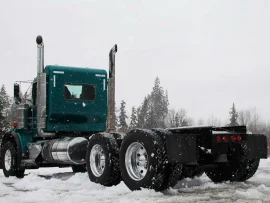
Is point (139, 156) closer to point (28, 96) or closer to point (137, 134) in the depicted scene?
point (137, 134)

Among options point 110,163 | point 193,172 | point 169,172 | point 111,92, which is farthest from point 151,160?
point 111,92

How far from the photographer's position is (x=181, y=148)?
651 cm

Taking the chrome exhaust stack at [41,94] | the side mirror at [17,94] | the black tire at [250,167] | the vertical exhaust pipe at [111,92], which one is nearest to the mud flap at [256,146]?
the black tire at [250,167]

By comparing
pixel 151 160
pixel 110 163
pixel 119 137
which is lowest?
pixel 110 163

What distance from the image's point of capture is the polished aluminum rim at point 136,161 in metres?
6.98

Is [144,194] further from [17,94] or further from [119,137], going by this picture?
[17,94]

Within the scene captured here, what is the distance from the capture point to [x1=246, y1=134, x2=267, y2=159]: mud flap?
7688mm

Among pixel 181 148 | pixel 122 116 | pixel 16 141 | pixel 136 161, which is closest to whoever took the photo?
pixel 181 148

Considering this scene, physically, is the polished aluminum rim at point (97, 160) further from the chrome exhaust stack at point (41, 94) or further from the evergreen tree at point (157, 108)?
the evergreen tree at point (157, 108)

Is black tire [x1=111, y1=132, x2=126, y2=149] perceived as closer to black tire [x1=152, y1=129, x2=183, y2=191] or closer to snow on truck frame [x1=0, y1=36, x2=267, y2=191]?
snow on truck frame [x1=0, y1=36, x2=267, y2=191]

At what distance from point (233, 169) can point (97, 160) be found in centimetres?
276

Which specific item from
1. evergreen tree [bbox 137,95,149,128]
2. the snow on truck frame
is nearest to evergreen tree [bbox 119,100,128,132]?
evergreen tree [bbox 137,95,149,128]

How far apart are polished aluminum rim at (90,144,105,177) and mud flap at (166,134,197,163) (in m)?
2.01

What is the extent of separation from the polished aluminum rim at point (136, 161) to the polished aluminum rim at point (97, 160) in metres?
1.02
